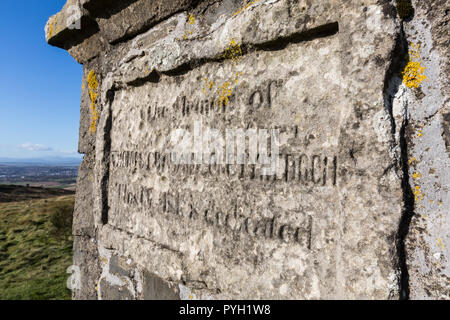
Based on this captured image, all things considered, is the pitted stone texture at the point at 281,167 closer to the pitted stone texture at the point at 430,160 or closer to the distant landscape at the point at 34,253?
the pitted stone texture at the point at 430,160

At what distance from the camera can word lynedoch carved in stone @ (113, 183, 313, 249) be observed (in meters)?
Answer: 1.17

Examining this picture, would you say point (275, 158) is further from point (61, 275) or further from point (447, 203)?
point (61, 275)

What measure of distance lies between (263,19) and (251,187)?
0.66m

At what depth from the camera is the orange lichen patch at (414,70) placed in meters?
0.97

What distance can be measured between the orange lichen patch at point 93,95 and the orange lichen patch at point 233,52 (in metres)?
1.25

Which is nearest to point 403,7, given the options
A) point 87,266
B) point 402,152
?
point 402,152

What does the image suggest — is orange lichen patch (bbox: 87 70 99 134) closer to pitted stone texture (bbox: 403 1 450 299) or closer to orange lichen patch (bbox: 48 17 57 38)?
orange lichen patch (bbox: 48 17 57 38)

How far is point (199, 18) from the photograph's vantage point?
1614mm

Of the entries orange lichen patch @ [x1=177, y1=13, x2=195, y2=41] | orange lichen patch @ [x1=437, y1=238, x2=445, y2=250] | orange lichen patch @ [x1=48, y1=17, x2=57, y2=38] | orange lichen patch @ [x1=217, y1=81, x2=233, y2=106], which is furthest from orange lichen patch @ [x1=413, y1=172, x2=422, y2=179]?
orange lichen patch @ [x1=48, y1=17, x2=57, y2=38]

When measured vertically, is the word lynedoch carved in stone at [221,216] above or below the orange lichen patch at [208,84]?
below

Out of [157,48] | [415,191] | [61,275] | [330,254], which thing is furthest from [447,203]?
[61,275]

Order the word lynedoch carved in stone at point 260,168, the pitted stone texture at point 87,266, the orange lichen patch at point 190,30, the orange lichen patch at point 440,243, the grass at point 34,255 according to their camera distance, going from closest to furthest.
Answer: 1. the orange lichen patch at point 440,243
2. the word lynedoch carved in stone at point 260,168
3. the orange lichen patch at point 190,30
4. the pitted stone texture at point 87,266
5. the grass at point 34,255

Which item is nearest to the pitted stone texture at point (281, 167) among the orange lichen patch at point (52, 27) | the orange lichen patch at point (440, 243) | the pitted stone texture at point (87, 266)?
the orange lichen patch at point (440, 243)

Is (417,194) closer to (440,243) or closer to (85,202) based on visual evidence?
(440,243)
